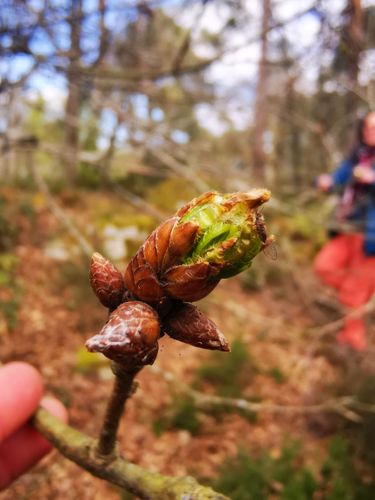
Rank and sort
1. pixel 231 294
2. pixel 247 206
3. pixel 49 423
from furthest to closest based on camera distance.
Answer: pixel 231 294 < pixel 49 423 < pixel 247 206

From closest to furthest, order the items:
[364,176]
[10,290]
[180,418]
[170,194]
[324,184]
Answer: [364,176], [180,418], [324,184], [10,290], [170,194]

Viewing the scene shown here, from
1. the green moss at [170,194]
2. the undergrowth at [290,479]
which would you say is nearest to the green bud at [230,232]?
the undergrowth at [290,479]

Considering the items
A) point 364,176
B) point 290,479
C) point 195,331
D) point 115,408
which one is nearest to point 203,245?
point 195,331

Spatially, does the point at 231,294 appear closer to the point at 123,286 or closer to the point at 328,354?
the point at 328,354

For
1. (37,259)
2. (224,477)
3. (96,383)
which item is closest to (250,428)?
(224,477)

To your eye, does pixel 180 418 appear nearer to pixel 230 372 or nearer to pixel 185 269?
pixel 230 372

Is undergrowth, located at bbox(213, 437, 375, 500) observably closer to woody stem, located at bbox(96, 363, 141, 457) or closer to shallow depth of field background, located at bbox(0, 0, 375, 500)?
shallow depth of field background, located at bbox(0, 0, 375, 500)

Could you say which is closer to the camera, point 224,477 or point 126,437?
point 224,477

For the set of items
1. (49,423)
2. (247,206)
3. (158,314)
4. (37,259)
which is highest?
(247,206)

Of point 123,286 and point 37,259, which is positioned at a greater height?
point 123,286
